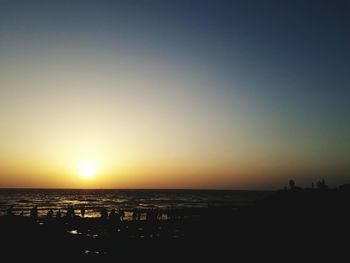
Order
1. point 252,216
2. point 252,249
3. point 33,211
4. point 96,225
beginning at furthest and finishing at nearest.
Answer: point 33,211 < point 96,225 < point 252,216 < point 252,249

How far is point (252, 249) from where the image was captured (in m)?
20.1

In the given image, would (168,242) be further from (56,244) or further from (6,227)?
(6,227)

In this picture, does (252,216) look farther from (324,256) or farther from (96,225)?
(96,225)

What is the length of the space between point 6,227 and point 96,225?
1094cm

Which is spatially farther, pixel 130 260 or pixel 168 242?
pixel 168 242

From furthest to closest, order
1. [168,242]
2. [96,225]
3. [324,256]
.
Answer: [96,225] → [168,242] → [324,256]

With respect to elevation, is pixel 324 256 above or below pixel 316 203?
below

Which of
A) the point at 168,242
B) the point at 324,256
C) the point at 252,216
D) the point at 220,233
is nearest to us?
the point at 324,256

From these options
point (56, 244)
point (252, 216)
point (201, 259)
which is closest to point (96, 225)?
point (56, 244)

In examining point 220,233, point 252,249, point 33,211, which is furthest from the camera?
point 33,211

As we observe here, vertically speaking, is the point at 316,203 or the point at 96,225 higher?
the point at 316,203

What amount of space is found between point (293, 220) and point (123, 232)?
1531 cm

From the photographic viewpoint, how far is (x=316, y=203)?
2955cm

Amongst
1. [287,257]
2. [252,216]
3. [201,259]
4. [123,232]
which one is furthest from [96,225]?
[287,257]
